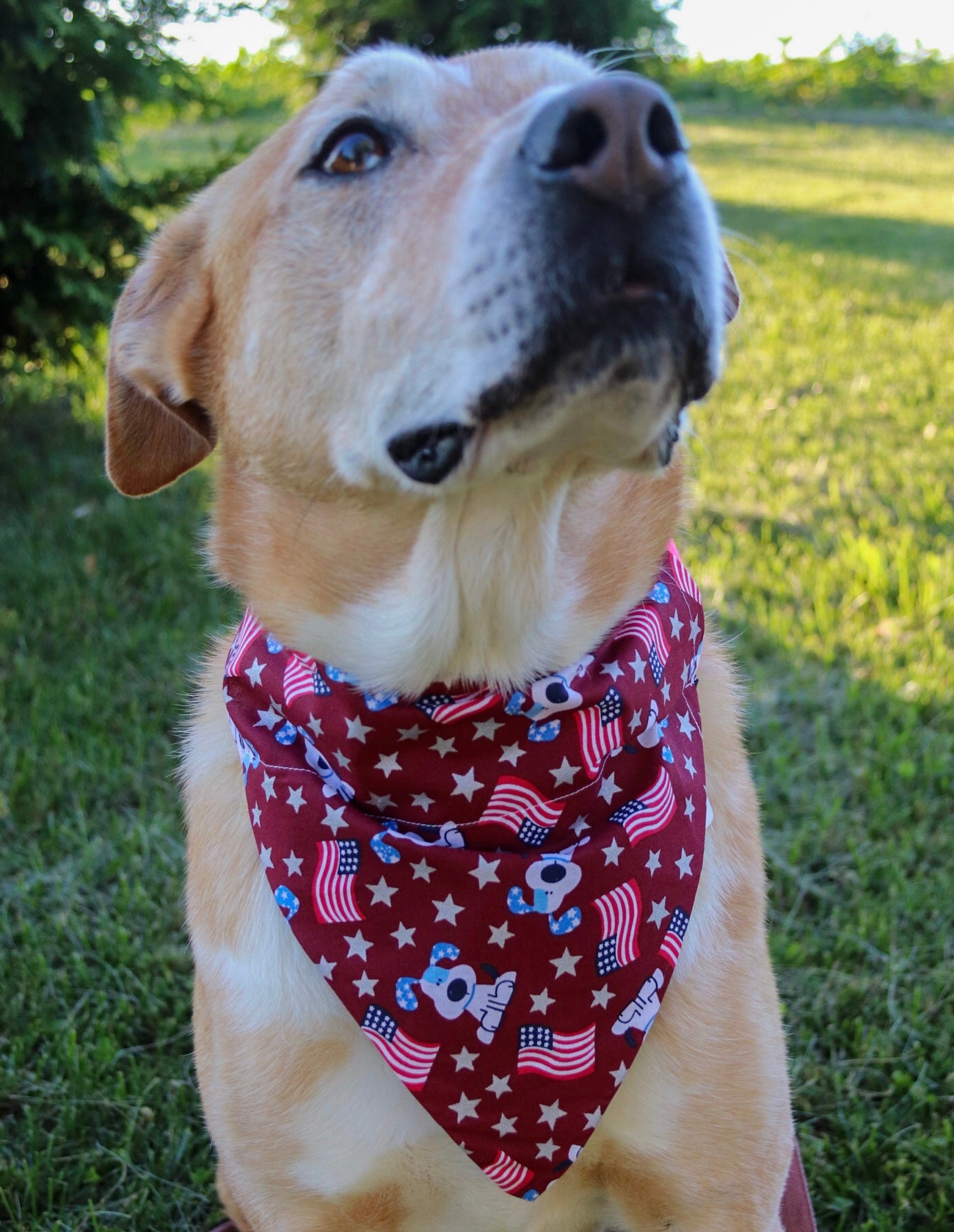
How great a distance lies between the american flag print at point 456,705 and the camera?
1792 mm

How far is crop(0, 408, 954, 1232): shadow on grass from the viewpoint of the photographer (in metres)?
2.33

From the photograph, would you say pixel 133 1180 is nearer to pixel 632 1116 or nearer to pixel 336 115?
pixel 632 1116

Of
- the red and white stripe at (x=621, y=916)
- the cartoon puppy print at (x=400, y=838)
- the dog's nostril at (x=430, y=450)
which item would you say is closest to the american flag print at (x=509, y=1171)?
the red and white stripe at (x=621, y=916)

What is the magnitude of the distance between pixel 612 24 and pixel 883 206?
17.7 ft

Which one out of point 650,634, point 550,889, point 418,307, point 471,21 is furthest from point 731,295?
point 471,21

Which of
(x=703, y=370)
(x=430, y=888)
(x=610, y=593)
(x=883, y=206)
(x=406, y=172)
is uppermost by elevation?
(x=406, y=172)

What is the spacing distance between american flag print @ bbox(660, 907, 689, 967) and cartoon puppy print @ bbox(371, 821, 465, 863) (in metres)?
0.37

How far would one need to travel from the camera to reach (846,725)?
3.57 meters

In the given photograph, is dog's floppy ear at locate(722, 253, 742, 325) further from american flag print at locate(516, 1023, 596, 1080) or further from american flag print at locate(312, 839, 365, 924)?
american flag print at locate(516, 1023, 596, 1080)

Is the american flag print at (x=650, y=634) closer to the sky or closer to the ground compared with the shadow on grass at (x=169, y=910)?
closer to the sky

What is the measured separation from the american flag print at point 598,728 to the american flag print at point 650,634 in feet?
0.30

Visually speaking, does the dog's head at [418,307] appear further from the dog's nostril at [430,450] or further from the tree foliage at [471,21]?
the tree foliage at [471,21]

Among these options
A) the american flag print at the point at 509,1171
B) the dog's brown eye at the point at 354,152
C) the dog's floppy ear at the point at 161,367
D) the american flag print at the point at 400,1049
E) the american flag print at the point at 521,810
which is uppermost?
the dog's brown eye at the point at 354,152

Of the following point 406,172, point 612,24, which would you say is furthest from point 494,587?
point 612,24
